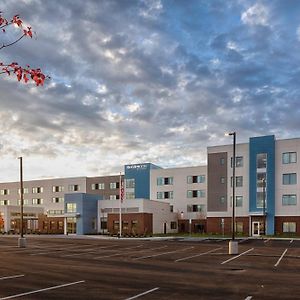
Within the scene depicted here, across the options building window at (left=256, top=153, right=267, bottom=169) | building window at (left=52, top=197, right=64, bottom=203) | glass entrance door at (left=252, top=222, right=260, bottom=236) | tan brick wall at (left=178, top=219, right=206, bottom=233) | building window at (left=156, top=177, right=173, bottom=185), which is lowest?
tan brick wall at (left=178, top=219, right=206, bottom=233)

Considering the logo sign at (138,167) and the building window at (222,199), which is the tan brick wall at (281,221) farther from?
the logo sign at (138,167)

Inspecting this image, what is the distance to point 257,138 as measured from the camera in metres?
77.2

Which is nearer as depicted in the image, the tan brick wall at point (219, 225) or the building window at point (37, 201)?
the tan brick wall at point (219, 225)

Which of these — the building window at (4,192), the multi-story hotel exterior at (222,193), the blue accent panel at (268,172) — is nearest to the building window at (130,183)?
the multi-story hotel exterior at (222,193)

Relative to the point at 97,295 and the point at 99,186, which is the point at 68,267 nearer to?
the point at 97,295

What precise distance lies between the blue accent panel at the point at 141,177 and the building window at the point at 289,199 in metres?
33.3

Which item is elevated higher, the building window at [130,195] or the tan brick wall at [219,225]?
the building window at [130,195]

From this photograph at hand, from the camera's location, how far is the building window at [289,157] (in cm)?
7415

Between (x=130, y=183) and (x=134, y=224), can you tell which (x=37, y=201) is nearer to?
(x=130, y=183)

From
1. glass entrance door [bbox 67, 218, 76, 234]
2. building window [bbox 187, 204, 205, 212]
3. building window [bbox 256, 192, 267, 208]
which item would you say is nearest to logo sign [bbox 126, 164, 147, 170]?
building window [bbox 187, 204, 205, 212]

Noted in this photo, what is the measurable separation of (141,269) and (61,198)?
93.1 m

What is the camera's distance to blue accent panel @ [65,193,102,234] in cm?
8069

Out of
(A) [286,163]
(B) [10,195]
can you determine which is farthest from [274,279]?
(B) [10,195]

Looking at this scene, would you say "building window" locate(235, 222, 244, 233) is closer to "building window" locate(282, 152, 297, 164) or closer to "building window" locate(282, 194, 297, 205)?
"building window" locate(282, 194, 297, 205)
